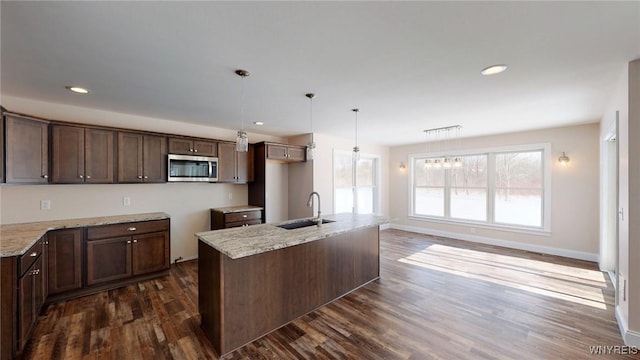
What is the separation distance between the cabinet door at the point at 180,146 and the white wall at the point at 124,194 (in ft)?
1.16

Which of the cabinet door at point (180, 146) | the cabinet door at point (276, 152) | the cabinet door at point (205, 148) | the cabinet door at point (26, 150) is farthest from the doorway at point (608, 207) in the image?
the cabinet door at point (26, 150)

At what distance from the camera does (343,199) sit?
20.3 ft

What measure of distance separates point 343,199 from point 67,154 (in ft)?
15.8

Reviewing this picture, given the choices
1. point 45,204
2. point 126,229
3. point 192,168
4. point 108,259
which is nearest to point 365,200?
point 192,168

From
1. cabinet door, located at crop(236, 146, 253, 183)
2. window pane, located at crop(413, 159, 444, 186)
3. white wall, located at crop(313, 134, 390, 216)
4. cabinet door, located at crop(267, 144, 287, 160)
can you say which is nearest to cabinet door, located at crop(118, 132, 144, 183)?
cabinet door, located at crop(236, 146, 253, 183)

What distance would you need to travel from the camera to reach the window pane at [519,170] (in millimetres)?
Result: 5145

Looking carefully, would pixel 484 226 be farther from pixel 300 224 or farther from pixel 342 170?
pixel 300 224

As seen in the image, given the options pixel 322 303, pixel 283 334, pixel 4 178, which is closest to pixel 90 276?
pixel 4 178

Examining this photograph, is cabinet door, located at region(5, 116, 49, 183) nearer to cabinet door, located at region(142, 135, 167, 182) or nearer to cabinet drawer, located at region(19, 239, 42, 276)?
cabinet drawer, located at region(19, 239, 42, 276)

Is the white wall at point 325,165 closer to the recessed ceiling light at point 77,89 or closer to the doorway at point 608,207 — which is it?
the recessed ceiling light at point 77,89

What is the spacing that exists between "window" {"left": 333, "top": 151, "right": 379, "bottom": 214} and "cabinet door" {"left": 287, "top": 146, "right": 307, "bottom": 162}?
3.05ft

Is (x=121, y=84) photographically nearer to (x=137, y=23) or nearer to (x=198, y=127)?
(x=137, y=23)

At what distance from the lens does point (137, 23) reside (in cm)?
164

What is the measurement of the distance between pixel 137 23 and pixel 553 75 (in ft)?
11.5
